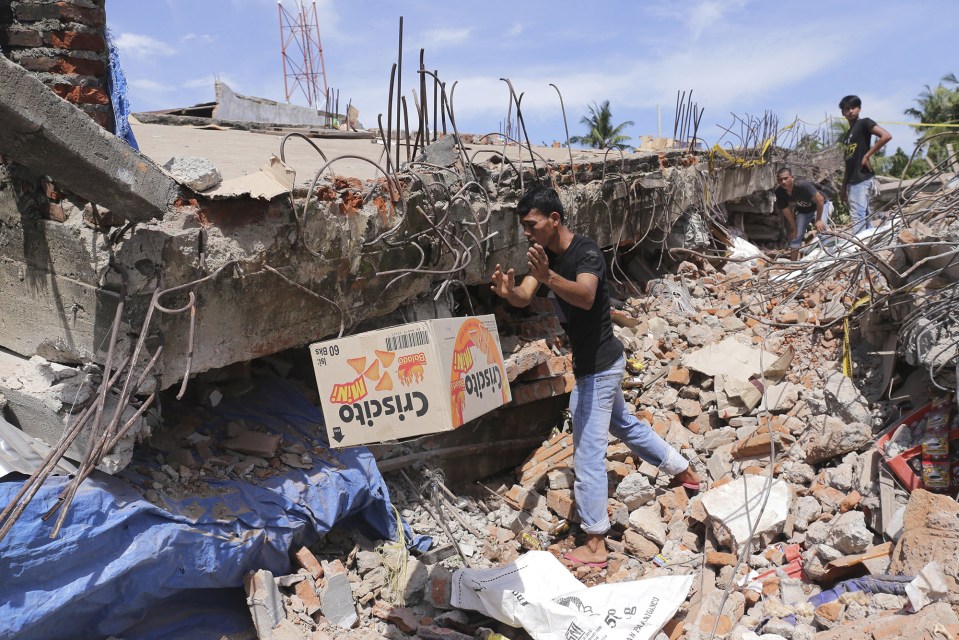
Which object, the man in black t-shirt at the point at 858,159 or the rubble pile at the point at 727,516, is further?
the man in black t-shirt at the point at 858,159

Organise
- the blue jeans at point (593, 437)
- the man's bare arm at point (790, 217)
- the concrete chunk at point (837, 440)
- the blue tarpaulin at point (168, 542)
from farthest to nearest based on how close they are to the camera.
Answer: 1. the man's bare arm at point (790, 217)
2. the concrete chunk at point (837, 440)
3. the blue jeans at point (593, 437)
4. the blue tarpaulin at point (168, 542)

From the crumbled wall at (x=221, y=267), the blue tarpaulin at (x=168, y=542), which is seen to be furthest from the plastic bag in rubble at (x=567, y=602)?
the crumbled wall at (x=221, y=267)

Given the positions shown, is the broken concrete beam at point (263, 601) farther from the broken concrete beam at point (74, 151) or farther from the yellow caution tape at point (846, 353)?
the yellow caution tape at point (846, 353)

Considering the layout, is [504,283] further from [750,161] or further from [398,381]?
[750,161]

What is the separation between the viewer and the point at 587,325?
3.72 m

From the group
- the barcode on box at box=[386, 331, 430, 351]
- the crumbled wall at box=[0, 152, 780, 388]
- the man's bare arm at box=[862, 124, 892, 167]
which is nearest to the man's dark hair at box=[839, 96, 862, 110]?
the man's bare arm at box=[862, 124, 892, 167]

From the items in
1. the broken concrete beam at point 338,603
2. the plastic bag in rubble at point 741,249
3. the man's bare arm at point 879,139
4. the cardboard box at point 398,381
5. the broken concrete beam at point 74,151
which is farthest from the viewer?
the plastic bag in rubble at point 741,249

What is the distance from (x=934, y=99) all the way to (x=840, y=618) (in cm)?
2822

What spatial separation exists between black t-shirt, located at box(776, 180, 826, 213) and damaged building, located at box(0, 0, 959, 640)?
3.40 meters

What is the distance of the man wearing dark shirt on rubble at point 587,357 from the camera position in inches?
139

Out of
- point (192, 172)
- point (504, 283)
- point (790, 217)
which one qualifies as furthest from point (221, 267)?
point (790, 217)

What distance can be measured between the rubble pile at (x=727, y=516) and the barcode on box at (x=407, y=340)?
151cm

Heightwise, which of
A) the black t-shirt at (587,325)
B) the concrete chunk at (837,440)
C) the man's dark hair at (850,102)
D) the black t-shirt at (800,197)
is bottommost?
the concrete chunk at (837,440)

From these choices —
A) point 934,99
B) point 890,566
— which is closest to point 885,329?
point 890,566
